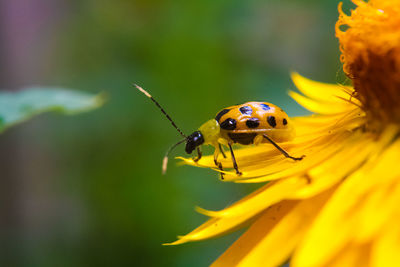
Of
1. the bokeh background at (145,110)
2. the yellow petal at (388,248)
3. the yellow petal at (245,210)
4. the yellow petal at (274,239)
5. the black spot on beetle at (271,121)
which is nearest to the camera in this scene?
the yellow petal at (388,248)

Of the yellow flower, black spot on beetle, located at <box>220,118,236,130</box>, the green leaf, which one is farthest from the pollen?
the green leaf

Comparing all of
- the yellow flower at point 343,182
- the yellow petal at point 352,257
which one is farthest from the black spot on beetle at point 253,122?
the yellow petal at point 352,257

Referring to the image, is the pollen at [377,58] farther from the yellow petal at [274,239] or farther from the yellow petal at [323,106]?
the yellow petal at [274,239]

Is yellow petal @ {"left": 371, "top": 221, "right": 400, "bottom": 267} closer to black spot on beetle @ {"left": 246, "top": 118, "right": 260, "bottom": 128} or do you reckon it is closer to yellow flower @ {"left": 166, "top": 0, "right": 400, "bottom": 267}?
yellow flower @ {"left": 166, "top": 0, "right": 400, "bottom": 267}

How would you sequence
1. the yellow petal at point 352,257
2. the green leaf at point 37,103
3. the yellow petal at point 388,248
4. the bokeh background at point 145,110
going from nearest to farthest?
the yellow petal at point 388,248 < the yellow petal at point 352,257 < the green leaf at point 37,103 < the bokeh background at point 145,110

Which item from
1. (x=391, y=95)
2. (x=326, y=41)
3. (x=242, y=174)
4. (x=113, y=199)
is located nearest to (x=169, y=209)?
(x=113, y=199)

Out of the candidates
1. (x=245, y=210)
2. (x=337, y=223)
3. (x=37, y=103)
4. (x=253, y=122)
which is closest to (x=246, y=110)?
(x=253, y=122)
